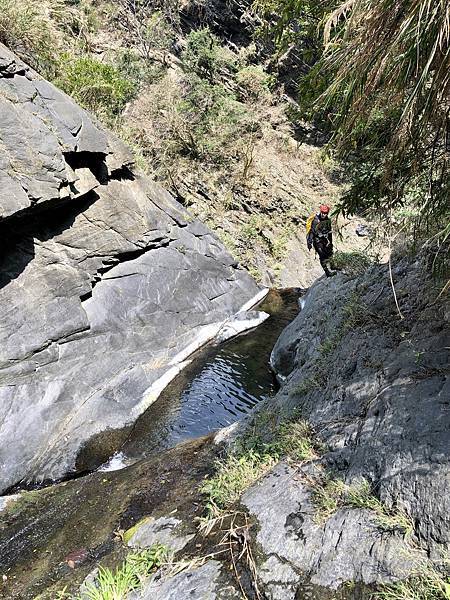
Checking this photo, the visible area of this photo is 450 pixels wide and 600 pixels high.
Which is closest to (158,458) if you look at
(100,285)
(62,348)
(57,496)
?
(57,496)

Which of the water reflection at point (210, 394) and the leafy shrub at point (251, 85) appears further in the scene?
the leafy shrub at point (251, 85)

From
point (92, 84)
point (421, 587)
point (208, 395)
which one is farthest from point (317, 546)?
point (92, 84)

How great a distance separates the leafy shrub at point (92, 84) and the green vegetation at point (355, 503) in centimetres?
1313

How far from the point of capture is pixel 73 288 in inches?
356

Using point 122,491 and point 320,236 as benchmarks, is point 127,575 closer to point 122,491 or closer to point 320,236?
point 122,491

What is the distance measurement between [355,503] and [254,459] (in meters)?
1.56

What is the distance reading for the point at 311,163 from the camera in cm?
1997

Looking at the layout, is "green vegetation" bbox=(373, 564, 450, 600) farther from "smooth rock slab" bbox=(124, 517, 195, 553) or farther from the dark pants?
the dark pants

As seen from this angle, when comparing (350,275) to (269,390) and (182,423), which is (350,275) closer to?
(269,390)

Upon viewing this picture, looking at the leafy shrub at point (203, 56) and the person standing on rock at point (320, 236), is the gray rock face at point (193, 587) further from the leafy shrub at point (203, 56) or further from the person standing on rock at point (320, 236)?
the leafy shrub at point (203, 56)

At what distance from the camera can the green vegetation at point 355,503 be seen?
305 centimetres

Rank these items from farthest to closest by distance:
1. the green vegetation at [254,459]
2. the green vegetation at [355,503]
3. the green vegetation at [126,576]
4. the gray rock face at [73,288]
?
1. the gray rock face at [73,288]
2. the green vegetation at [254,459]
3. the green vegetation at [126,576]
4. the green vegetation at [355,503]

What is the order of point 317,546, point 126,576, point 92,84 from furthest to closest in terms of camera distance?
point 92,84 < point 126,576 < point 317,546

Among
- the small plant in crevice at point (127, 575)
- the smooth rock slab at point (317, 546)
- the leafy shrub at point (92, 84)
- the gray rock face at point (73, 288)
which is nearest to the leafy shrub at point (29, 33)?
the leafy shrub at point (92, 84)
